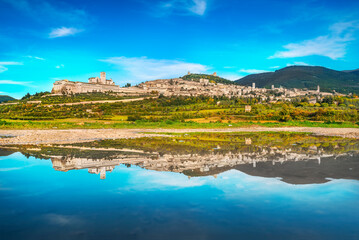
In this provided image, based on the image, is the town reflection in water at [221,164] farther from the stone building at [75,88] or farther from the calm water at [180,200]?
the stone building at [75,88]

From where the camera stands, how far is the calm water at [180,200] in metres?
5.08

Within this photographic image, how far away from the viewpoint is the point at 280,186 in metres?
7.88

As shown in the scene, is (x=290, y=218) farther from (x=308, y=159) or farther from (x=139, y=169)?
(x=308, y=159)

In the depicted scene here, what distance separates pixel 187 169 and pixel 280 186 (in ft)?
11.2

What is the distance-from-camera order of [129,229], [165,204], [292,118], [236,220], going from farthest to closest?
[292,118] < [165,204] < [236,220] < [129,229]

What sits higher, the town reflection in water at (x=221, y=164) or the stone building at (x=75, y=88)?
the stone building at (x=75, y=88)

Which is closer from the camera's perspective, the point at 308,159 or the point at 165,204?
the point at 165,204

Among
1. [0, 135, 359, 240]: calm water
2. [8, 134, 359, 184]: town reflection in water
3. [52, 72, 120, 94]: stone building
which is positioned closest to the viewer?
[0, 135, 359, 240]: calm water

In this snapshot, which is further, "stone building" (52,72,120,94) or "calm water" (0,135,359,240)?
"stone building" (52,72,120,94)

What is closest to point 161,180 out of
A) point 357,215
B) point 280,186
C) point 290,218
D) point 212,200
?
point 212,200

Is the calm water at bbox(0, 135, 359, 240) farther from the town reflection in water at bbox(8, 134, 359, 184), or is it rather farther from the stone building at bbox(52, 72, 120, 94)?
the stone building at bbox(52, 72, 120, 94)

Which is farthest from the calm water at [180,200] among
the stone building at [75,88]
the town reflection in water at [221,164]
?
the stone building at [75,88]

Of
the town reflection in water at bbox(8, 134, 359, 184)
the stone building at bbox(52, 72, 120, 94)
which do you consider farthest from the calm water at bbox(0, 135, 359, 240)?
the stone building at bbox(52, 72, 120, 94)

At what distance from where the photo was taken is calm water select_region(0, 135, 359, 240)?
5.08 m
